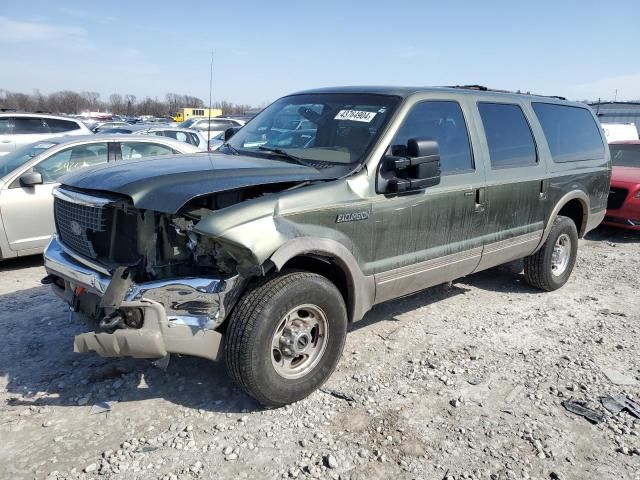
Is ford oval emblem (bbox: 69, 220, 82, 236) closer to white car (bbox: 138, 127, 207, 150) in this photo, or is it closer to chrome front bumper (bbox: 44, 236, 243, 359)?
chrome front bumper (bbox: 44, 236, 243, 359)

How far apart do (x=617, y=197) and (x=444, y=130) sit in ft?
19.7

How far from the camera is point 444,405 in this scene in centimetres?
342

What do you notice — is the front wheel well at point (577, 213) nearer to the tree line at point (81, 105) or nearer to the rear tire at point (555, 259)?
the rear tire at point (555, 259)

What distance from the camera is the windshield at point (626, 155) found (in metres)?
9.70

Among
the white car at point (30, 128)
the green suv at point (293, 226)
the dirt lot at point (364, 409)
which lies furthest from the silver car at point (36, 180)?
the white car at point (30, 128)

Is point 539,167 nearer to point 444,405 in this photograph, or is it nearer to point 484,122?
point 484,122

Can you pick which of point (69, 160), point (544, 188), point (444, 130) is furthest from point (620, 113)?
point (69, 160)

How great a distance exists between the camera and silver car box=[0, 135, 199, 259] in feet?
19.1

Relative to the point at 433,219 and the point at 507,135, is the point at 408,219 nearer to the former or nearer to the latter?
the point at 433,219

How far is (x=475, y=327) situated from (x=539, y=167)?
Answer: 5.53 ft

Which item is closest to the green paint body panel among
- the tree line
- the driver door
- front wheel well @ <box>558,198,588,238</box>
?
front wheel well @ <box>558,198,588,238</box>

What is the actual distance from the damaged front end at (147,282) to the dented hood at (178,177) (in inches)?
5.1

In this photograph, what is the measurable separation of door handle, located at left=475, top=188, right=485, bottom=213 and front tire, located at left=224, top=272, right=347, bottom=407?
64.4 inches

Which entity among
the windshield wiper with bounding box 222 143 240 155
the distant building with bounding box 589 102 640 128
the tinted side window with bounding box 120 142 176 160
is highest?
the distant building with bounding box 589 102 640 128
